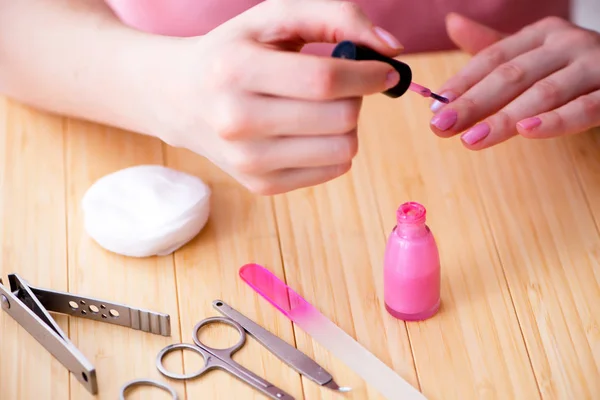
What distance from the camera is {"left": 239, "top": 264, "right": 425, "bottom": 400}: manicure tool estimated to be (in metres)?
0.87

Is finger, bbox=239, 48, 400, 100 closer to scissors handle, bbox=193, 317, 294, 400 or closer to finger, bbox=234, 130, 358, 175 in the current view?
finger, bbox=234, 130, 358, 175

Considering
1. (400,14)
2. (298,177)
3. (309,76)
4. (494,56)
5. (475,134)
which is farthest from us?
(400,14)

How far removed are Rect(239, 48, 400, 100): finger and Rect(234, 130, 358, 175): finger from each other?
0.18 feet

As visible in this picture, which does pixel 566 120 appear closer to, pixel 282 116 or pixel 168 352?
pixel 282 116

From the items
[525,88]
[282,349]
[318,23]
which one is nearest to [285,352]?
[282,349]

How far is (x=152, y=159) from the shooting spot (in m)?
1.15

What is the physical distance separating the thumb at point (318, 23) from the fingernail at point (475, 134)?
21 centimetres

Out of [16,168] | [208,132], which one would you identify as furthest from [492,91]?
[16,168]

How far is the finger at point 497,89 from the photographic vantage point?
102cm

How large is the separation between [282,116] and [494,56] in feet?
1.49

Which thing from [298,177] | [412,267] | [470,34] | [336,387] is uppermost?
[470,34]

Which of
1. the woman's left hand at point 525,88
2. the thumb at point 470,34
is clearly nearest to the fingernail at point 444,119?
the woman's left hand at point 525,88

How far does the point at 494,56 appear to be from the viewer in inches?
44.1

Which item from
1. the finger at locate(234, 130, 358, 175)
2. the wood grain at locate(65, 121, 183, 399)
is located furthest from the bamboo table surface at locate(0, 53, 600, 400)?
the finger at locate(234, 130, 358, 175)
